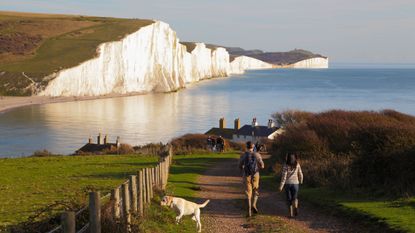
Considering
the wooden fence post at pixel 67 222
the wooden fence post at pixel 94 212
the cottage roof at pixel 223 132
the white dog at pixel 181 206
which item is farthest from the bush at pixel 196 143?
the wooden fence post at pixel 67 222

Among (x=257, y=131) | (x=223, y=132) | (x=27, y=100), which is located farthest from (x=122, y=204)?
(x=27, y=100)

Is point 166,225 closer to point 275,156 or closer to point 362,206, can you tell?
point 362,206

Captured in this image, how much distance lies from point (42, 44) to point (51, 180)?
12270 cm

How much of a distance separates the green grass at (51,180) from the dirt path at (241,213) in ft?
10.6

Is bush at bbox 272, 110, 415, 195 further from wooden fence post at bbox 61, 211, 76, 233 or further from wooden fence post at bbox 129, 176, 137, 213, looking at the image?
wooden fence post at bbox 61, 211, 76, 233

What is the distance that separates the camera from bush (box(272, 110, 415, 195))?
17906 millimetres

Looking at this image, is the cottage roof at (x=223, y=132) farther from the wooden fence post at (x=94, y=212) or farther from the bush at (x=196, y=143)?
the wooden fence post at (x=94, y=212)

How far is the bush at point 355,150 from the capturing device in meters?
17.9

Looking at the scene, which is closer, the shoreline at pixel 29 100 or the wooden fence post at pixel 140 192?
the wooden fence post at pixel 140 192

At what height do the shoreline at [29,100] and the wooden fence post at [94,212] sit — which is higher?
the wooden fence post at [94,212]

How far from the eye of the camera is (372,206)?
15445 mm

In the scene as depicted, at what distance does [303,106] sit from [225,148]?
58389 mm

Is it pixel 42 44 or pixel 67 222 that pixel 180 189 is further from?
pixel 42 44

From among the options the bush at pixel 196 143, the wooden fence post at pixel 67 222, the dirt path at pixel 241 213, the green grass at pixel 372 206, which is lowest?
the bush at pixel 196 143
